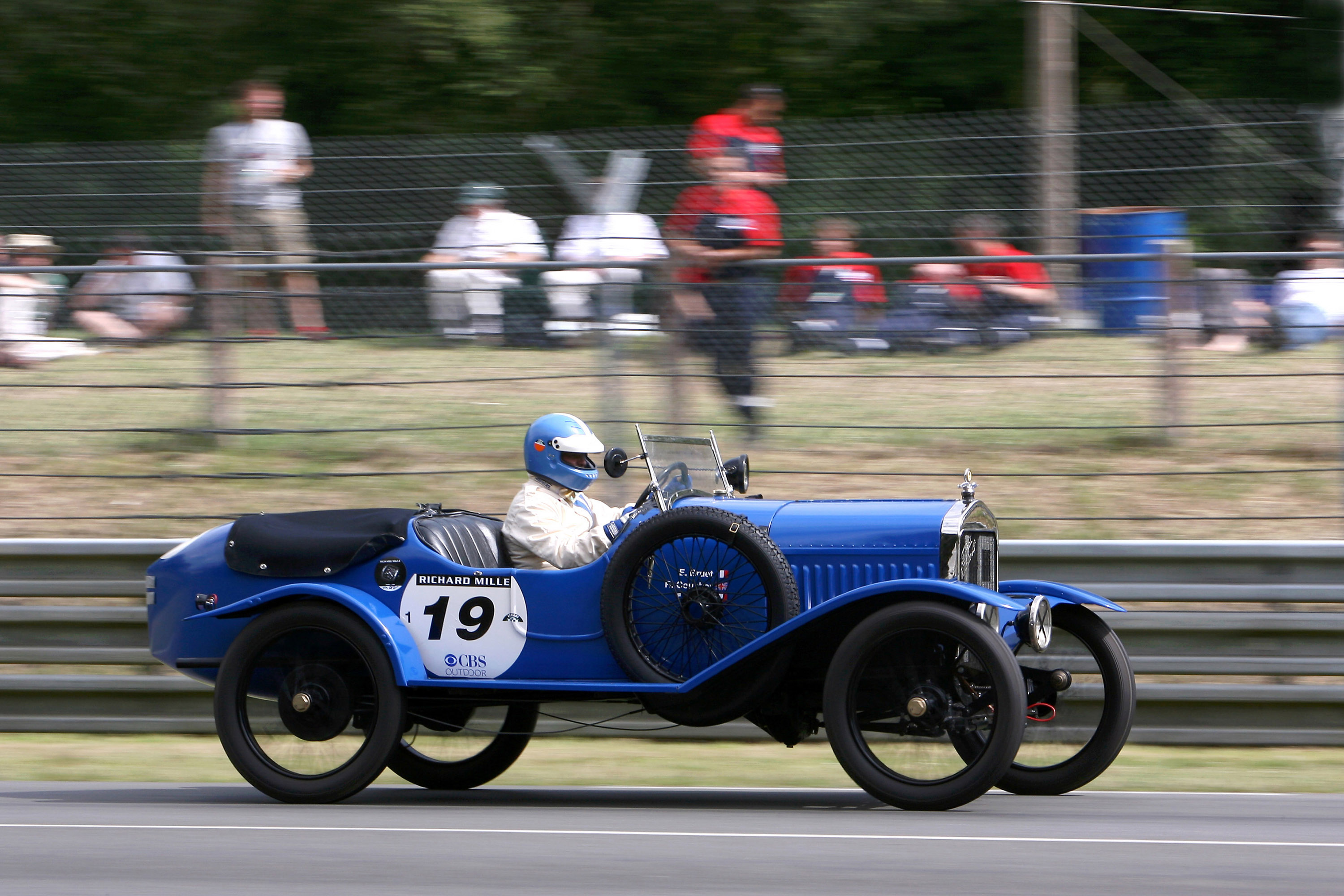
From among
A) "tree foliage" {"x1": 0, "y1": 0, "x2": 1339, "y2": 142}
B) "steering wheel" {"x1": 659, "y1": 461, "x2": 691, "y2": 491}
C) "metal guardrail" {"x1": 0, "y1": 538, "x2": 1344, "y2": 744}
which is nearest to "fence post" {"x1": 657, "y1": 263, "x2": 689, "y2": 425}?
"metal guardrail" {"x1": 0, "y1": 538, "x2": 1344, "y2": 744}

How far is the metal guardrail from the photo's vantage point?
289 inches

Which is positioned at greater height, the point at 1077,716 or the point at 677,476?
the point at 677,476

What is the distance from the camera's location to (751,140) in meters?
9.77

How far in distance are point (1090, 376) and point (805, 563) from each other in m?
2.58

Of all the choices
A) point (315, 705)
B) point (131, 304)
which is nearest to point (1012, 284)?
point (315, 705)

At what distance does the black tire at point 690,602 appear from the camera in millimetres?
6133

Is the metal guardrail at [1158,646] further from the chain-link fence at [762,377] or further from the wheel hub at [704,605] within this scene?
the wheel hub at [704,605]

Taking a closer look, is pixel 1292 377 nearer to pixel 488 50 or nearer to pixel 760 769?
pixel 760 769

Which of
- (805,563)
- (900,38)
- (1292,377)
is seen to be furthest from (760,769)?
(900,38)

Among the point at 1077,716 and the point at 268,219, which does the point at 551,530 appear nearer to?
the point at 1077,716

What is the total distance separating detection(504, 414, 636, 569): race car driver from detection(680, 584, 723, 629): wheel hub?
444 millimetres

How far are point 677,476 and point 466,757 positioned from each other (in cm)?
144

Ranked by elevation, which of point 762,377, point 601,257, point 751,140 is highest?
point 751,140

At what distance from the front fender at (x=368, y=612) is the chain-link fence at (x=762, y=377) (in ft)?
7.46
